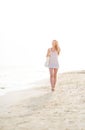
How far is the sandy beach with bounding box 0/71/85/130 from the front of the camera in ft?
28.4

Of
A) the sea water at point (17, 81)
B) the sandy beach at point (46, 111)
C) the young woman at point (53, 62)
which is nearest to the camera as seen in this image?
the sandy beach at point (46, 111)

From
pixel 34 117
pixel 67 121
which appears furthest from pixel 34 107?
pixel 67 121

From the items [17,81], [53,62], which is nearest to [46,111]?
[53,62]

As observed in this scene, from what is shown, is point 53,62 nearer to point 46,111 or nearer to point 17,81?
point 46,111

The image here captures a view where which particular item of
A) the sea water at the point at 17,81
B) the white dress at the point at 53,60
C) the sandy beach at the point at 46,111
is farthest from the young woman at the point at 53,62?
the sea water at the point at 17,81

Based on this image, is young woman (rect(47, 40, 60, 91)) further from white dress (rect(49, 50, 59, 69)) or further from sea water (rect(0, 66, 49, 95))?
sea water (rect(0, 66, 49, 95))

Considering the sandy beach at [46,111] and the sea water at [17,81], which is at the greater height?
the sandy beach at [46,111]

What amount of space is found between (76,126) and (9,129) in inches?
61.9

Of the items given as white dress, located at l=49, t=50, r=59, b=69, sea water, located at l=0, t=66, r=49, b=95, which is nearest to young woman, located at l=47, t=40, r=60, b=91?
white dress, located at l=49, t=50, r=59, b=69

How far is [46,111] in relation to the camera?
1020 cm

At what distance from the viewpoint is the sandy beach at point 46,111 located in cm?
865

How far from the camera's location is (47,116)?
373 inches

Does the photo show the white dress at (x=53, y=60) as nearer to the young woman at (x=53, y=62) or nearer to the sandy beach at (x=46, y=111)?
the young woman at (x=53, y=62)

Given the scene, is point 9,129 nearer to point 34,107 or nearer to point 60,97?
point 34,107
